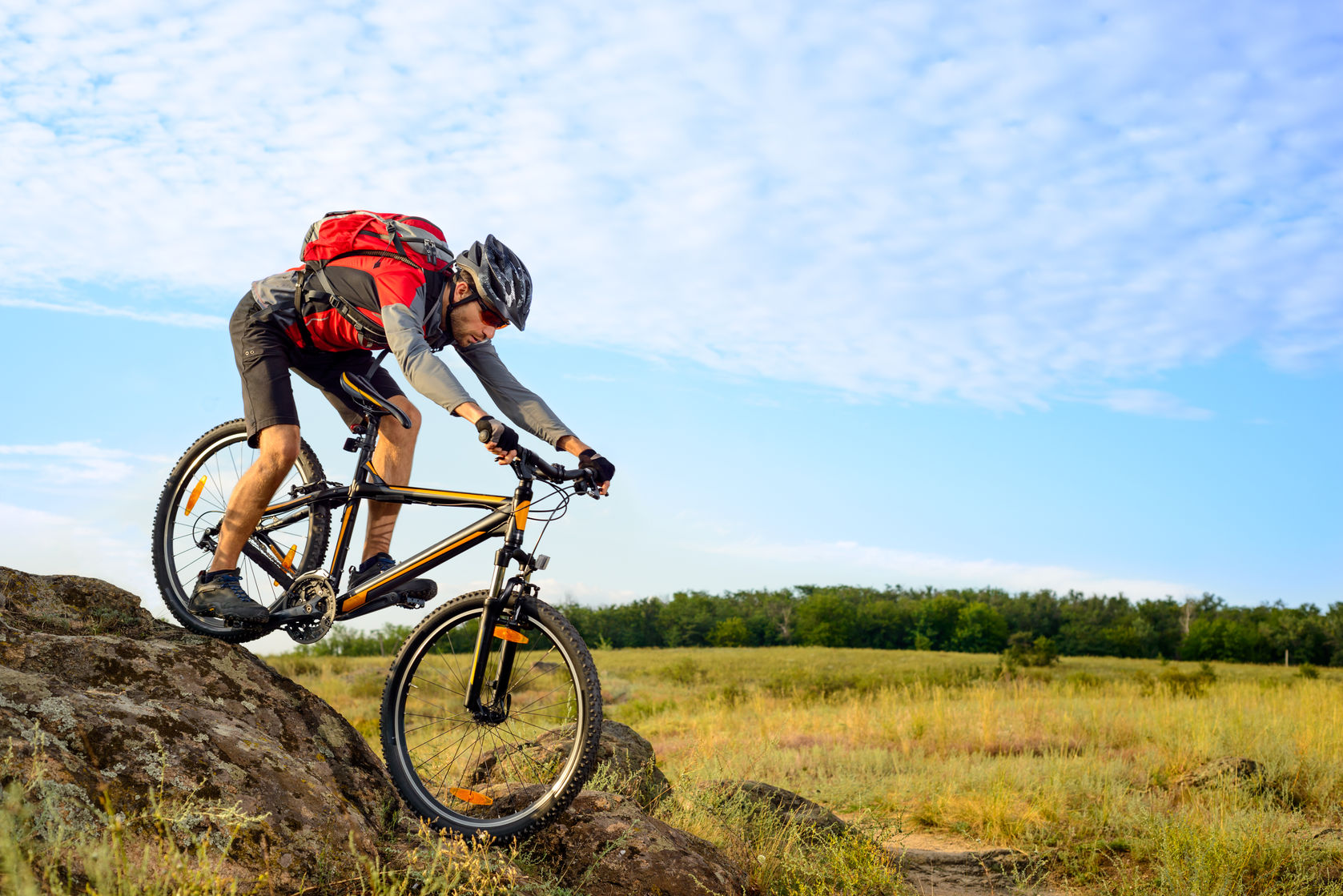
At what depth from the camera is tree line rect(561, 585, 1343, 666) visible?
153 ft

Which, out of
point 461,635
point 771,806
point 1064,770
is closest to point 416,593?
point 461,635

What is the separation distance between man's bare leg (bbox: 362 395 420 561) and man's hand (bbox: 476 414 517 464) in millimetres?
1294

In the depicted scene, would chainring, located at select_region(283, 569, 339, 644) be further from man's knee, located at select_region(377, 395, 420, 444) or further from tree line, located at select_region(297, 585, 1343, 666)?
tree line, located at select_region(297, 585, 1343, 666)

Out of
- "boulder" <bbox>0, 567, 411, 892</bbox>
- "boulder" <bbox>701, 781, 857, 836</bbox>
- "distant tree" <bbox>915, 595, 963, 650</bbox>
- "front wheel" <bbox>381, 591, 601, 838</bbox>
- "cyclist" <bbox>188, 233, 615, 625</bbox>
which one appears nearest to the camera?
"boulder" <bbox>0, 567, 411, 892</bbox>

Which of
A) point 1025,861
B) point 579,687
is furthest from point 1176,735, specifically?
point 579,687

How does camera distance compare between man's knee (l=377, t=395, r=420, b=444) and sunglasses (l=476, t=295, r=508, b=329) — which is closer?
sunglasses (l=476, t=295, r=508, b=329)

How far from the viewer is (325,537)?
594cm

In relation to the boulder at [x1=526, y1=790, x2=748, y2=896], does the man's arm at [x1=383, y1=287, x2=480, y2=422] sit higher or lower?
higher

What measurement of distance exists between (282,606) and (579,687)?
215 centimetres

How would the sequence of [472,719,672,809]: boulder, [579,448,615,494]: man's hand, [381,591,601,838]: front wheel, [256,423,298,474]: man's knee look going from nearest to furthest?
1. [381,591,601,838]: front wheel
2. [579,448,615,494]: man's hand
3. [256,423,298,474]: man's knee
4. [472,719,672,809]: boulder

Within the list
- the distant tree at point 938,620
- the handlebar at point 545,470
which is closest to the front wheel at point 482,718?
the handlebar at point 545,470

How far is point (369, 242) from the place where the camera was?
5.18 m

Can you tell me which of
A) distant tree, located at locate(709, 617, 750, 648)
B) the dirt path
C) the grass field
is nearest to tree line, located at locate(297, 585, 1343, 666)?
distant tree, located at locate(709, 617, 750, 648)

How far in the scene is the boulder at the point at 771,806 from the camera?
674 cm
